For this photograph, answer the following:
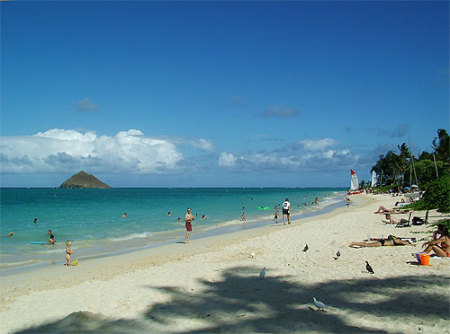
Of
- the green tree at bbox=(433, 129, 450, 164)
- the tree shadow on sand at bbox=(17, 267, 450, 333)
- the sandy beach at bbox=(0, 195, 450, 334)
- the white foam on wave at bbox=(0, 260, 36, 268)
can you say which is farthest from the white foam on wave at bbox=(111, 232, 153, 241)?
the green tree at bbox=(433, 129, 450, 164)

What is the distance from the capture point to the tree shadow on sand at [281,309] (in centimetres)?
579

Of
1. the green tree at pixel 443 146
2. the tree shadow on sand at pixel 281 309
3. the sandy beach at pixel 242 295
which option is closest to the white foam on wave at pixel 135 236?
the sandy beach at pixel 242 295

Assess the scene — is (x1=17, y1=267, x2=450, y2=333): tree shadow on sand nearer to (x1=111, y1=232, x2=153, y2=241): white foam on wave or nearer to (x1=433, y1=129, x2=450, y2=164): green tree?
(x1=111, y1=232, x2=153, y2=241): white foam on wave

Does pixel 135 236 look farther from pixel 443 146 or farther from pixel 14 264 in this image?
pixel 443 146

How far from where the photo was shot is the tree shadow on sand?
5.79 meters

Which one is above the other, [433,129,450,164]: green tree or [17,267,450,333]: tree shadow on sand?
[433,129,450,164]: green tree

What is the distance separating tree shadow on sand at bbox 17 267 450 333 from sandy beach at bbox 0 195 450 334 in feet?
0.05

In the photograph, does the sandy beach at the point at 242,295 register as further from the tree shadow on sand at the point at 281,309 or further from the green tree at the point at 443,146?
the green tree at the point at 443,146

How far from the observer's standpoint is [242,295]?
760 centimetres

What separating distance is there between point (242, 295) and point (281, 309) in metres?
1.28

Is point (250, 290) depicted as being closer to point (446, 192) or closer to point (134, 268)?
point (134, 268)

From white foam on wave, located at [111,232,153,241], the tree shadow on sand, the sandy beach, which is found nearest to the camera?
the tree shadow on sand

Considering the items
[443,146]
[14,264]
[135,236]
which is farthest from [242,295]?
[443,146]

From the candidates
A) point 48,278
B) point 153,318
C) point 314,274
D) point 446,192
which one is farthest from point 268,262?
point 446,192
